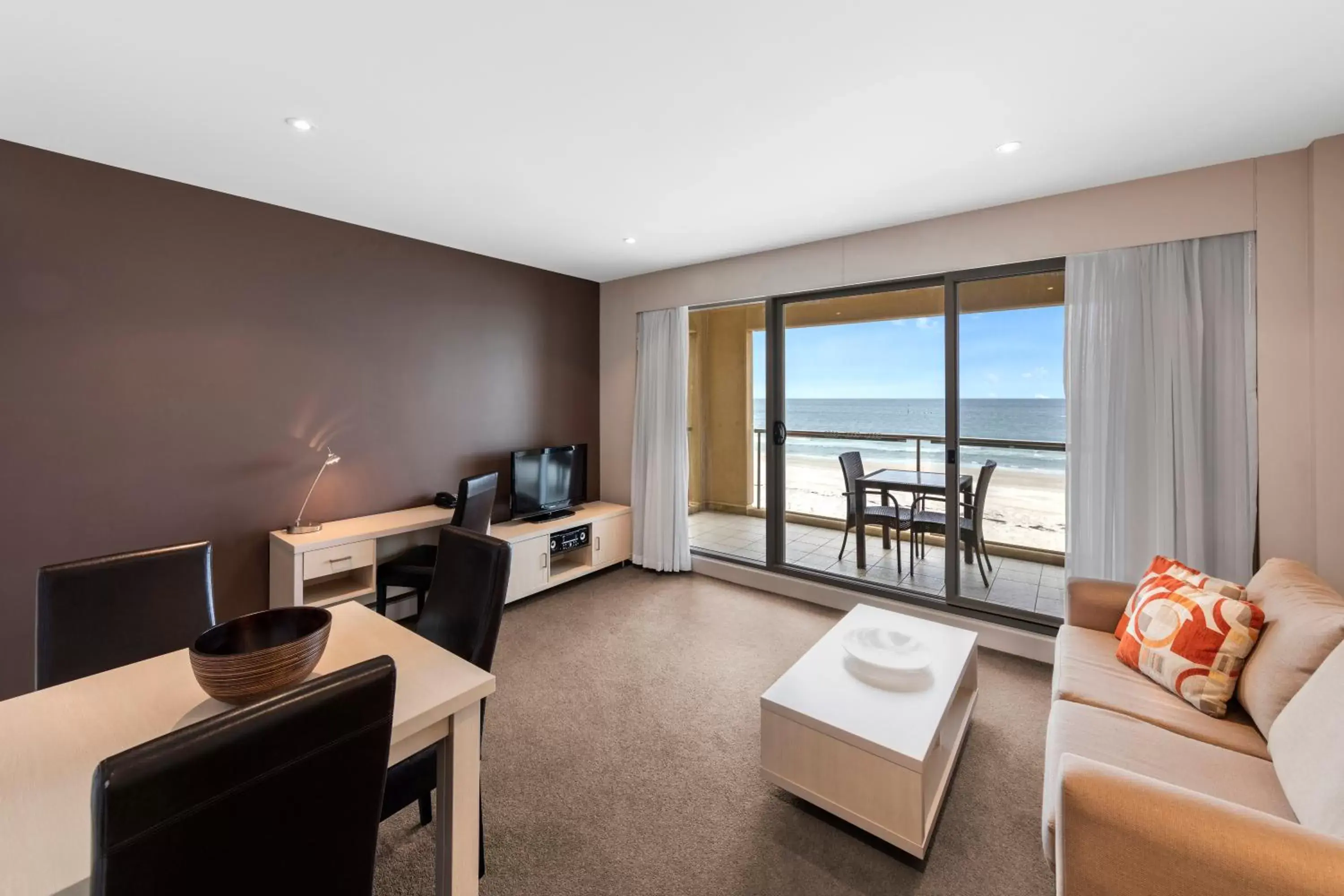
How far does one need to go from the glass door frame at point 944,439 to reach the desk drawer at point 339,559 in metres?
2.71

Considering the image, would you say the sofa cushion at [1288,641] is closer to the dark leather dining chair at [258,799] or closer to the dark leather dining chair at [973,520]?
the dark leather dining chair at [973,520]

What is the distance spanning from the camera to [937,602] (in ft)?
11.0

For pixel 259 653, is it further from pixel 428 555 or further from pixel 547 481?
pixel 547 481

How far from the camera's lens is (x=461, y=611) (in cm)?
176

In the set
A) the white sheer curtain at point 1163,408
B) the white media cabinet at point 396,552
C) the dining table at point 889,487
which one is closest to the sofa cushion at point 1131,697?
the white sheer curtain at point 1163,408

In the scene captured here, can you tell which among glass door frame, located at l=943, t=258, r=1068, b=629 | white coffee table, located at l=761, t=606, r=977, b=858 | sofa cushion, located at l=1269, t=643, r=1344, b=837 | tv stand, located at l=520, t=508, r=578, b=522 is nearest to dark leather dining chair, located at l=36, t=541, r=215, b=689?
white coffee table, located at l=761, t=606, r=977, b=858

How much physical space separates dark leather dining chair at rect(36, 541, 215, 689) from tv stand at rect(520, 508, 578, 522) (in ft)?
7.81

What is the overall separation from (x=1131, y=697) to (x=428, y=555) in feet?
11.4

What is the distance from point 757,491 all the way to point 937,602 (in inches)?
125

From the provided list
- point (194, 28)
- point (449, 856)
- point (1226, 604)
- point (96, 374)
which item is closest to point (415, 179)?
point (194, 28)

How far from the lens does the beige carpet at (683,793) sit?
161cm

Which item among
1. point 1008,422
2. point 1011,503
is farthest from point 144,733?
point 1011,503

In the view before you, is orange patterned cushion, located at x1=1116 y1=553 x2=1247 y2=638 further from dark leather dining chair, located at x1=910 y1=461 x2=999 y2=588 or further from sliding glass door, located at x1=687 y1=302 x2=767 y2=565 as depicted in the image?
sliding glass door, located at x1=687 y1=302 x2=767 y2=565

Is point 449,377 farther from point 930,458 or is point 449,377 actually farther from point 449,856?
point 930,458
